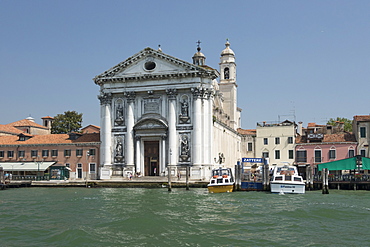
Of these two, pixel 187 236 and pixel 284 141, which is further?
pixel 284 141

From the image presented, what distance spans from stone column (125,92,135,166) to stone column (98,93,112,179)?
6.15 feet

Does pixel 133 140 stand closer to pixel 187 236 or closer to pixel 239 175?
pixel 239 175

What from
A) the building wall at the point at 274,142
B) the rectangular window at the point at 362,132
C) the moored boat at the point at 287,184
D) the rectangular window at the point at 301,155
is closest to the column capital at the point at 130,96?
the moored boat at the point at 287,184

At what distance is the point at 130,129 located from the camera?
4462cm

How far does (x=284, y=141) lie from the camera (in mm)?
53625

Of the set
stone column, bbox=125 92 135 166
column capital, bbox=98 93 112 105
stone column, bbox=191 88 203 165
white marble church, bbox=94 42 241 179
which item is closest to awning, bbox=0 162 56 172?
white marble church, bbox=94 42 241 179

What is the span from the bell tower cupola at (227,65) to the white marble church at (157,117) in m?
14.9

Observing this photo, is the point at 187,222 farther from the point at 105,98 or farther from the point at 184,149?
the point at 105,98

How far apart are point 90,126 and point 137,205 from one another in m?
45.4

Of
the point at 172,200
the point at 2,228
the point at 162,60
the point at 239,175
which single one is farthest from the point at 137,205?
the point at 162,60

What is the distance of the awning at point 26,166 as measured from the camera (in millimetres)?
46441

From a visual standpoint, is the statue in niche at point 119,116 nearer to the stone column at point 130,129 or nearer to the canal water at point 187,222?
the stone column at point 130,129

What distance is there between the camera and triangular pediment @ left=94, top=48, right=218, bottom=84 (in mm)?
42938

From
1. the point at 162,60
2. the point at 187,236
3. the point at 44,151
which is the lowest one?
the point at 187,236
